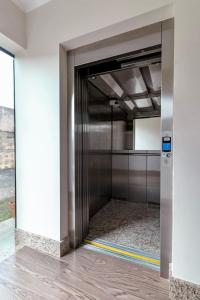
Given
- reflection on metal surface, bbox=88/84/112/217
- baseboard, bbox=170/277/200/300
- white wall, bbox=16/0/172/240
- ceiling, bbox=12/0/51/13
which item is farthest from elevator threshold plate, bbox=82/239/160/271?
ceiling, bbox=12/0/51/13

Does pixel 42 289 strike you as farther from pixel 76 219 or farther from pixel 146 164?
pixel 146 164

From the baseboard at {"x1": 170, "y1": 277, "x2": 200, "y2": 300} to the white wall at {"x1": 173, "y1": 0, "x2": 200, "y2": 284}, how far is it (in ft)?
0.13

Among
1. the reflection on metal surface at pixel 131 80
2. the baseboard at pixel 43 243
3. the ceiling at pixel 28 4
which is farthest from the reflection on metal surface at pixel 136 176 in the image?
the ceiling at pixel 28 4

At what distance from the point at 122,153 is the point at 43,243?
8.22 ft

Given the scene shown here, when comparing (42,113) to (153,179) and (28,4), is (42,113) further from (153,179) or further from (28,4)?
(153,179)

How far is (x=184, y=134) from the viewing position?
128 centimetres

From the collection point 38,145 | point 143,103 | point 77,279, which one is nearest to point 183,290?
point 77,279

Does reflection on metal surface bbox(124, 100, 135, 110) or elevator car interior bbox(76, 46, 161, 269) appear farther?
reflection on metal surface bbox(124, 100, 135, 110)

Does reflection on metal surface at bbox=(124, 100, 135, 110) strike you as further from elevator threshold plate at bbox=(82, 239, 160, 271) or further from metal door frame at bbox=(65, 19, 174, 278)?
elevator threshold plate at bbox=(82, 239, 160, 271)

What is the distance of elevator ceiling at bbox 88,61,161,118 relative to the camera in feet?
Result: 7.43

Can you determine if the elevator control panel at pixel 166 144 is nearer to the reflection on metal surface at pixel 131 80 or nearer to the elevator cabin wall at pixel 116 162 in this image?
the reflection on metal surface at pixel 131 80

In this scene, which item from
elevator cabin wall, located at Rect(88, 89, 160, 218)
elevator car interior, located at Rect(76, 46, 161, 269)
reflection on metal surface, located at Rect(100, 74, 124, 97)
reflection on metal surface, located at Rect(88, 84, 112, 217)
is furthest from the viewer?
elevator cabin wall, located at Rect(88, 89, 160, 218)

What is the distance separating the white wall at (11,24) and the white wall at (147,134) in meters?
2.91

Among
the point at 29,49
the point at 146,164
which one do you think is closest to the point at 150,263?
the point at 146,164
